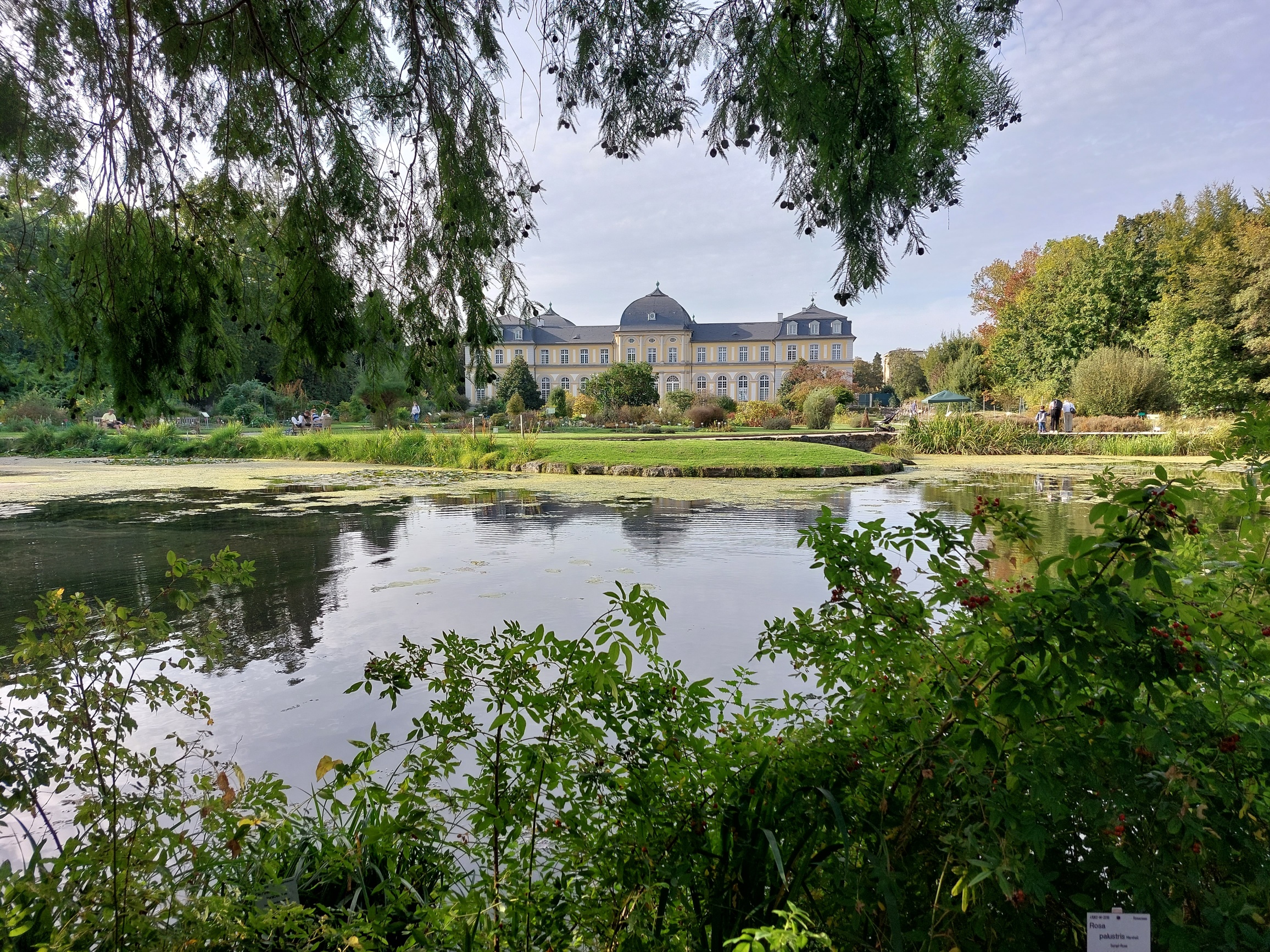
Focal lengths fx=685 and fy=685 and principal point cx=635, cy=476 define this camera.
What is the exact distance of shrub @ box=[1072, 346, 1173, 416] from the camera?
19812 mm

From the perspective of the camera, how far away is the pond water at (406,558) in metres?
3.02

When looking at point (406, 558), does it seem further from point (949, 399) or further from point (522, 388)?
point (522, 388)

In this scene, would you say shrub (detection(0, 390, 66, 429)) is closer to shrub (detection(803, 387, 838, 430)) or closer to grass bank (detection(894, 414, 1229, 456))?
shrub (detection(803, 387, 838, 430))

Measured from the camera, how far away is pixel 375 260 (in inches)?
103

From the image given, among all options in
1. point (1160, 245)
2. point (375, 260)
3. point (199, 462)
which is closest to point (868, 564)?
point (375, 260)

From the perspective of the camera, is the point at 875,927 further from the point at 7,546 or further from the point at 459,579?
the point at 7,546

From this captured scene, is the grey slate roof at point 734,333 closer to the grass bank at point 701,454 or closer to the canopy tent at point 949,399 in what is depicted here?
the canopy tent at point 949,399

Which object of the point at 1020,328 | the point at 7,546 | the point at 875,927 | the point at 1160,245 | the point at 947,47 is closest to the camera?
the point at 875,927

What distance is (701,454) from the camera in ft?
45.3

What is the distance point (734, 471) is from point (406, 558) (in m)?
7.53

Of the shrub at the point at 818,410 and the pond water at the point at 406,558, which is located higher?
the shrub at the point at 818,410

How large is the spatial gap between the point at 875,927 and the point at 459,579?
3980mm

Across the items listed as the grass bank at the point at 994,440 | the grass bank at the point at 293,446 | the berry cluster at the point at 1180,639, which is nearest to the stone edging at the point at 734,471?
the grass bank at the point at 293,446

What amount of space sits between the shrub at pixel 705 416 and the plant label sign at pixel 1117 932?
23554 mm
